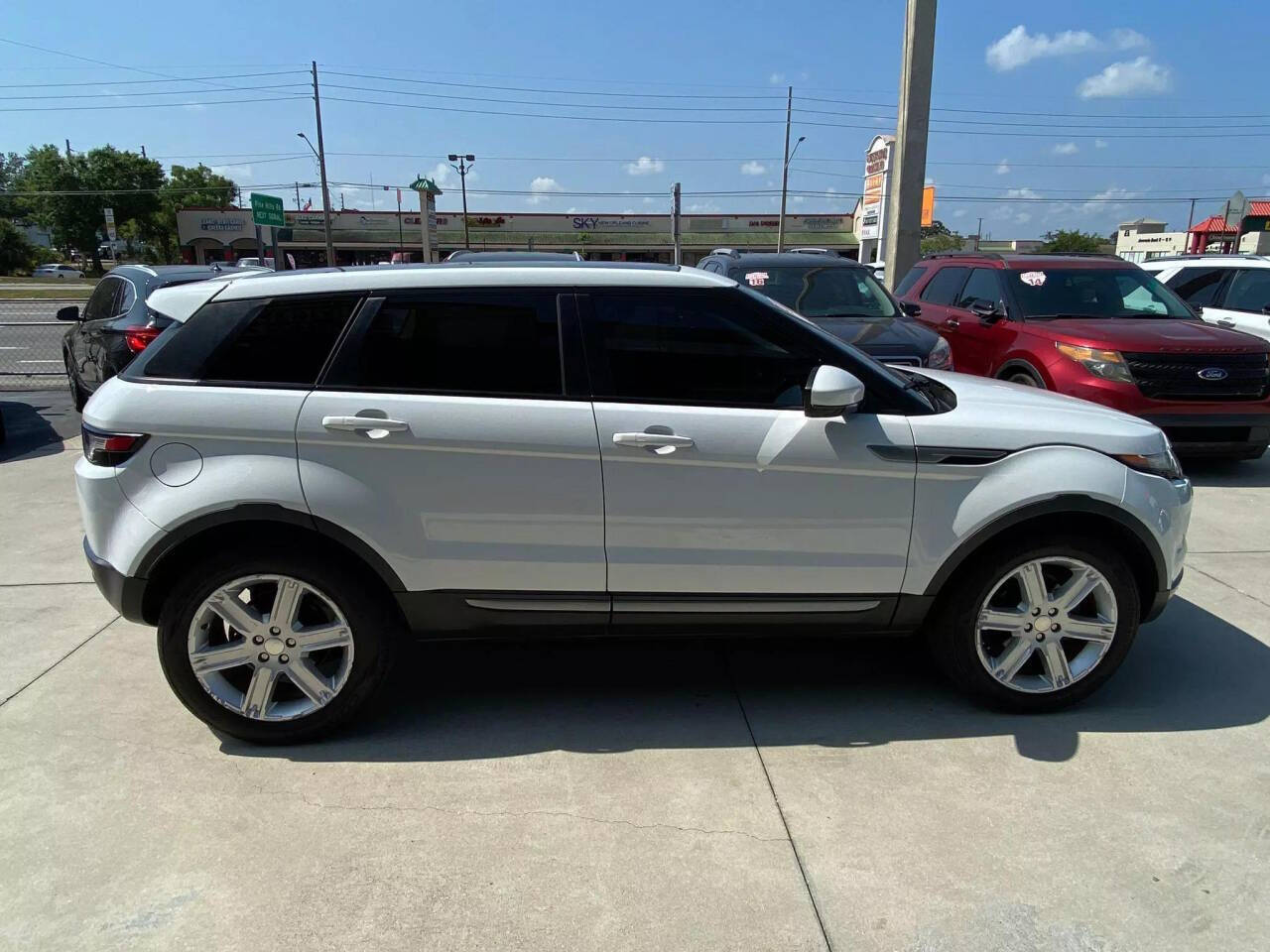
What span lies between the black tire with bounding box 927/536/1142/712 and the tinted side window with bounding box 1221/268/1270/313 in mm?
7896

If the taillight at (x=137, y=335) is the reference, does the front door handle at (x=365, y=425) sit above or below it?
above

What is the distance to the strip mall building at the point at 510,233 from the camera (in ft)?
198

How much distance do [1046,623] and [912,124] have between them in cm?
1435

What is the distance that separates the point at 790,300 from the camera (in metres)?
8.27

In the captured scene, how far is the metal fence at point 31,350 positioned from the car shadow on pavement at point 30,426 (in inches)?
40.5

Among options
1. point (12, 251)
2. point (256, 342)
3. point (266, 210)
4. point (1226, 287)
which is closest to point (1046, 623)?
point (256, 342)

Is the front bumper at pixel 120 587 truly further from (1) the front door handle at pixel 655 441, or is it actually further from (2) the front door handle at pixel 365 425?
(1) the front door handle at pixel 655 441

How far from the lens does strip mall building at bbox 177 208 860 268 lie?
60.3m

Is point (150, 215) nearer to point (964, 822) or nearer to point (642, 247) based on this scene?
point (642, 247)

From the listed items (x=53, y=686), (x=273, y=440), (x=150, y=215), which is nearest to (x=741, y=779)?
(x=273, y=440)

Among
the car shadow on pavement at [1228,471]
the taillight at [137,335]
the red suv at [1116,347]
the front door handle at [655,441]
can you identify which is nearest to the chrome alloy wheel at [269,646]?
the front door handle at [655,441]

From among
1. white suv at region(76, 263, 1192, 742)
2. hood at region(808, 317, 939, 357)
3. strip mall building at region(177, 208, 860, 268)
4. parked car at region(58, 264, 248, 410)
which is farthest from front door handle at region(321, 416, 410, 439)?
strip mall building at region(177, 208, 860, 268)

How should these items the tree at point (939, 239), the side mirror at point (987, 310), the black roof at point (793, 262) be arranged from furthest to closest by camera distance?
1. the tree at point (939, 239)
2. the black roof at point (793, 262)
3. the side mirror at point (987, 310)

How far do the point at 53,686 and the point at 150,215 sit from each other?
275ft
